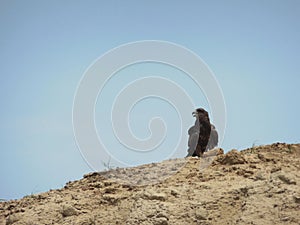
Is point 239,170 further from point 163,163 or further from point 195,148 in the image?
point 195,148

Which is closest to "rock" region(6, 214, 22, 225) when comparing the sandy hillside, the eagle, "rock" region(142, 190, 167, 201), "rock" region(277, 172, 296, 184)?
the sandy hillside

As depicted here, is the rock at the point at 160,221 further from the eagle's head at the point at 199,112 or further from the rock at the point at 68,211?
the eagle's head at the point at 199,112

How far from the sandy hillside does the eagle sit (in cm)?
386

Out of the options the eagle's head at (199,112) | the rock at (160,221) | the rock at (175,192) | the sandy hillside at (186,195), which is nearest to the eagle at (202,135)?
the eagle's head at (199,112)

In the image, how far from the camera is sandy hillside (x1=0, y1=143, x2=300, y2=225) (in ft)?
20.4

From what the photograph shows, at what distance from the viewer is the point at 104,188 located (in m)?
7.82

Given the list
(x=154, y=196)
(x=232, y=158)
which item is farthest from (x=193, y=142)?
(x=154, y=196)

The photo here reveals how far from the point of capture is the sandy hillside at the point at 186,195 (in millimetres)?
6227

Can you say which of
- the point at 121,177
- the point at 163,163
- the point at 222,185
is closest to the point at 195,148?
the point at 163,163

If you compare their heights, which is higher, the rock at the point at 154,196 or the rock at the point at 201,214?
the rock at the point at 154,196

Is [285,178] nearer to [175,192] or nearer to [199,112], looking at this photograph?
[175,192]

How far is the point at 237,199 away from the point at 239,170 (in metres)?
0.98

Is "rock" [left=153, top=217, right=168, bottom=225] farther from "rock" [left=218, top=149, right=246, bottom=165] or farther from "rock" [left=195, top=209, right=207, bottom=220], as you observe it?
"rock" [left=218, top=149, right=246, bottom=165]

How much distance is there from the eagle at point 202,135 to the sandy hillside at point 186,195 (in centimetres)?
386
